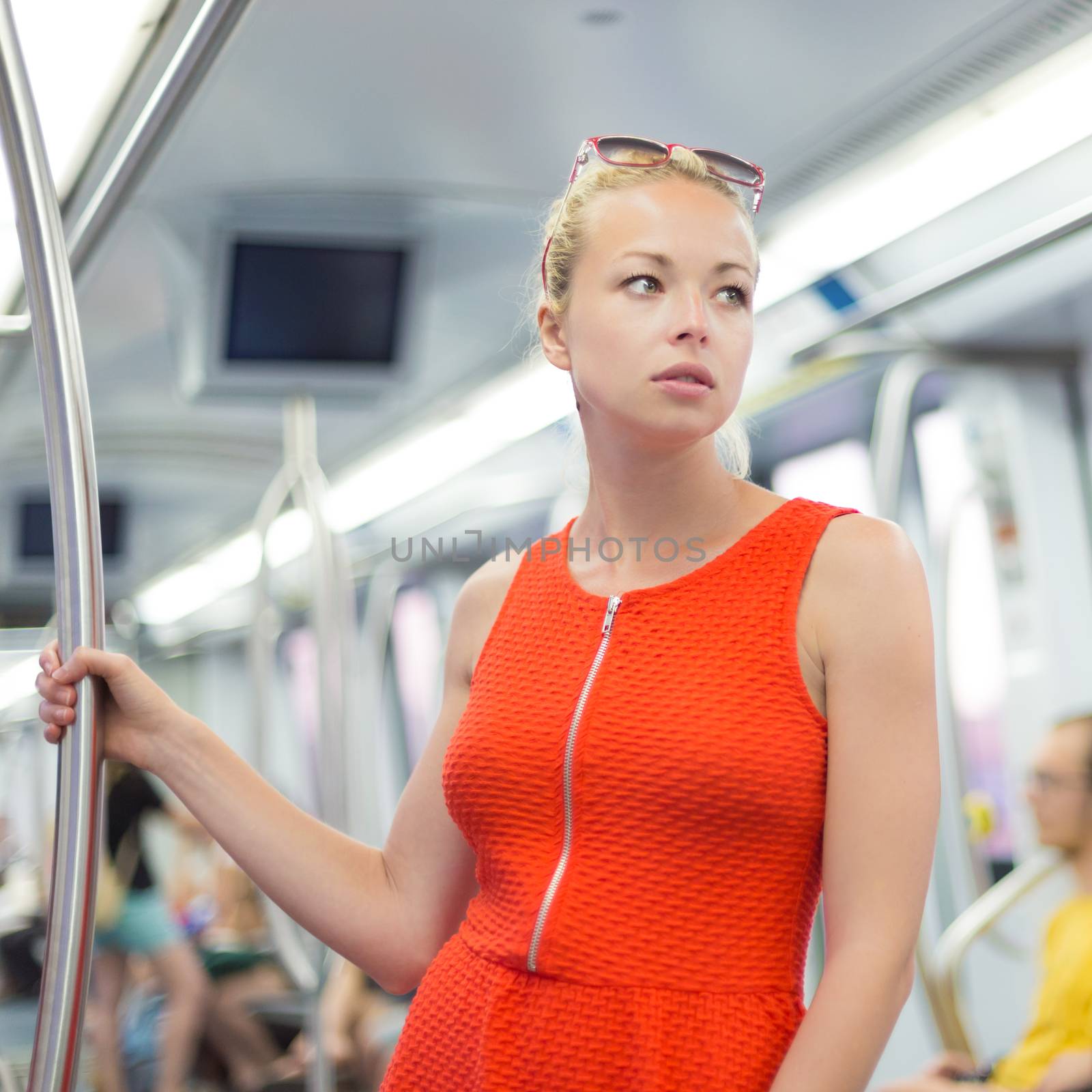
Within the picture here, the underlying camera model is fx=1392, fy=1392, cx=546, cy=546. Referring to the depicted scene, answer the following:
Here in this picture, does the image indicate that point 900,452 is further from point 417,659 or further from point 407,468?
point 417,659

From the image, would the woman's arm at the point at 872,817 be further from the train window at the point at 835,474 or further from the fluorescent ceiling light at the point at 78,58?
the train window at the point at 835,474

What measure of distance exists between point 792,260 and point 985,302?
56cm

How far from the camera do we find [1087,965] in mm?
2873

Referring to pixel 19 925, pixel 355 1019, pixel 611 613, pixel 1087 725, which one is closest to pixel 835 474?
pixel 1087 725

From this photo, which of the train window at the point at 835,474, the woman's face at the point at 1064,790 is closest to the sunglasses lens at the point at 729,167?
the woman's face at the point at 1064,790

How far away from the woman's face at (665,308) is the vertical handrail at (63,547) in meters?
0.51

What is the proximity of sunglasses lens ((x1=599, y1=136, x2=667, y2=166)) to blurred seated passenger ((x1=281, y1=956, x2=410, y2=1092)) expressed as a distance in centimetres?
430

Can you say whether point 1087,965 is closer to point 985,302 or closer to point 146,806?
point 985,302

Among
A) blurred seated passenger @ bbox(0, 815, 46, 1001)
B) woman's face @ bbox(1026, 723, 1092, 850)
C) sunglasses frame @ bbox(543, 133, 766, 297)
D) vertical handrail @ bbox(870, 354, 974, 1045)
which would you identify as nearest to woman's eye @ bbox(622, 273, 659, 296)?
sunglasses frame @ bbox(543, 133, 766, 297)

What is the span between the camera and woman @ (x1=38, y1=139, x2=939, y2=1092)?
41.9 inches

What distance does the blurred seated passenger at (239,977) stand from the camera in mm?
6035

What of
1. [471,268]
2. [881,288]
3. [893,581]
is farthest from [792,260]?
[893,581]

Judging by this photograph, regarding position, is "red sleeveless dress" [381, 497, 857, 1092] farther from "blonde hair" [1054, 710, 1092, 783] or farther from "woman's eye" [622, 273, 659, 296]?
"blonde hair" [1054, 710, 1092, 783]

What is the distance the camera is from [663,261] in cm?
124
